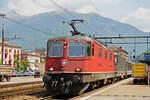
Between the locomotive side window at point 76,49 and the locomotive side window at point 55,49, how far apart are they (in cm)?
53

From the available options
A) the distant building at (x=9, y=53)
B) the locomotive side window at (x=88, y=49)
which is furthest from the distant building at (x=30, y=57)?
Result: the locomotive side window at (x=88, y=49)

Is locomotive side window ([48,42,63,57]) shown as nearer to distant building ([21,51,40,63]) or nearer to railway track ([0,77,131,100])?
railway track ([0,77,131,100])

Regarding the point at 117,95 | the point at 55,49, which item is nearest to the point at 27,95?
the point at 55,49

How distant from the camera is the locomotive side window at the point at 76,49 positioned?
13797mm

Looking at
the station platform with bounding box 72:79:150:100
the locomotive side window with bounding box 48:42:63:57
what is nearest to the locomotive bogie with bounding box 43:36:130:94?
the locomotive side window with bounding box 48:42:63:57

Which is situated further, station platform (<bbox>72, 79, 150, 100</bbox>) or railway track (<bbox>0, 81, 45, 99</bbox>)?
railway track (<bbox>0, 81, 45, 99</bbox>)

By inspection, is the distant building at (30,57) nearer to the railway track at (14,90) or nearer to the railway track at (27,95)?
the railway track at (14,90)

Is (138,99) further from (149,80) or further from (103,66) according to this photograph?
(149,80)

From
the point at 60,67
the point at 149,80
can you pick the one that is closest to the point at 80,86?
the point at 60,67

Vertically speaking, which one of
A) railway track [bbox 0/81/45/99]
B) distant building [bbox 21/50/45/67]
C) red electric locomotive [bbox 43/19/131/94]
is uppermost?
distant building [bbox 21/50/45/67]

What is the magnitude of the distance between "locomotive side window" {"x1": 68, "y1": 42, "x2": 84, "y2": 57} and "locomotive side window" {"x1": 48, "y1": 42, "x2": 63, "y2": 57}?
1.73 ft

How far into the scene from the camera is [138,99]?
11.8 metres

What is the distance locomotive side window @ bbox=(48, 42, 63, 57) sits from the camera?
46.0 feet

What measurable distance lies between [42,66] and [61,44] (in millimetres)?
26372
